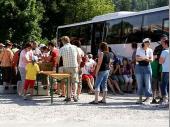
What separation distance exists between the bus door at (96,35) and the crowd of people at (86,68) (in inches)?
383

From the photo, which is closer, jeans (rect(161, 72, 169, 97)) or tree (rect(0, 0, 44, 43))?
jeans (rect(161, 72, 169, 97))

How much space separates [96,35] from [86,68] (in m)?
10.9

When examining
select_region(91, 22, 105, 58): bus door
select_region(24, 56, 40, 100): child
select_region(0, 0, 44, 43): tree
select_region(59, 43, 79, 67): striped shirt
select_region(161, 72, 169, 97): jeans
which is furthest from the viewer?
select_region(0, 0, 44, 43): tree

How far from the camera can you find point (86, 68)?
707 inches

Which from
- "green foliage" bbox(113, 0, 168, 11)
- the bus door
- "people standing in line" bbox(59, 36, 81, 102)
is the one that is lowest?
"people standing in line" bbox(59, 36, 81, 102)

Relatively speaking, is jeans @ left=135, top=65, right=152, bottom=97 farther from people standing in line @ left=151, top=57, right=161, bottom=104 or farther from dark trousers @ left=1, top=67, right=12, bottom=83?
dark trousers @ left=1, top=67, right=12, bottom=83

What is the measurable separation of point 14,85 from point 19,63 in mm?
1813

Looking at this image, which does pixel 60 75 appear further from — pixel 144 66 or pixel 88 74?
pixel 88 74

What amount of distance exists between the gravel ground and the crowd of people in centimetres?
51

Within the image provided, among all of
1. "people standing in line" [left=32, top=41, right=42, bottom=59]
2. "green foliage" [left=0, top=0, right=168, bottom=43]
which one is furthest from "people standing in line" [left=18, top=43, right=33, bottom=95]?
"green foliage" [left=0, top=0, right=168, bottom=43]

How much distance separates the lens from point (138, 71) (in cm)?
1406

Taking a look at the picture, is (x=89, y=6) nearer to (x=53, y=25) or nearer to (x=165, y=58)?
(x=53, y=25)

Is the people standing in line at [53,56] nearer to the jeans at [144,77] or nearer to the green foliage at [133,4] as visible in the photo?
the jeans at [144,77]

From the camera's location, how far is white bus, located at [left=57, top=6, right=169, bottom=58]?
21500mm
